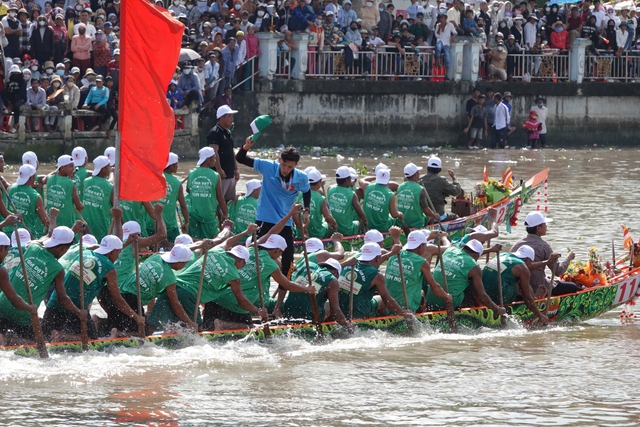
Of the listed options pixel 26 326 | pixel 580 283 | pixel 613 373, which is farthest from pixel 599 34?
pixel 26 326

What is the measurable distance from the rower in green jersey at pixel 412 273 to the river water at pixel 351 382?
0.42 m

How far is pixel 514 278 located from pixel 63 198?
5.36 metres

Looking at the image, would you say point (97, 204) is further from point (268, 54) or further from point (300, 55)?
point (300, 55)

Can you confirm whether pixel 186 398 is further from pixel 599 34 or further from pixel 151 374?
pixel 599 34

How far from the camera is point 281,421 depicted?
30.1ft

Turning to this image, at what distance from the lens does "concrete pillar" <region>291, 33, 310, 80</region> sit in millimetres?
27375

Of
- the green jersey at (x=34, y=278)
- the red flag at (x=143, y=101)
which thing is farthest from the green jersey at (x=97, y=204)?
the green jersey at (x=34, y=278)

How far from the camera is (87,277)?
10570 millimetres

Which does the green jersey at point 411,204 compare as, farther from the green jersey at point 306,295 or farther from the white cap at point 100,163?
the green jersey at point 306,295

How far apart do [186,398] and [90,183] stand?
202 inches

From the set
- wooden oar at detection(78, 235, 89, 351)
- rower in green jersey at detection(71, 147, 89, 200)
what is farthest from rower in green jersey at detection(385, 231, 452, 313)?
rower in green jersey at detection(71, 147, 89, 200)

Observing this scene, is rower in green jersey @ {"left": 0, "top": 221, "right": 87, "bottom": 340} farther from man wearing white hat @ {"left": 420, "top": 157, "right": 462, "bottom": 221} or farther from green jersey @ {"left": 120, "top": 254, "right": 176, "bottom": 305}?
man wearing white hat @ {"left": 420, "top": 157, "right": 462, "bottom": 221}

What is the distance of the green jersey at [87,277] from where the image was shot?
416 inches

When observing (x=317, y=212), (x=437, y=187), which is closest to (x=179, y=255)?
(x=317, y=212)
